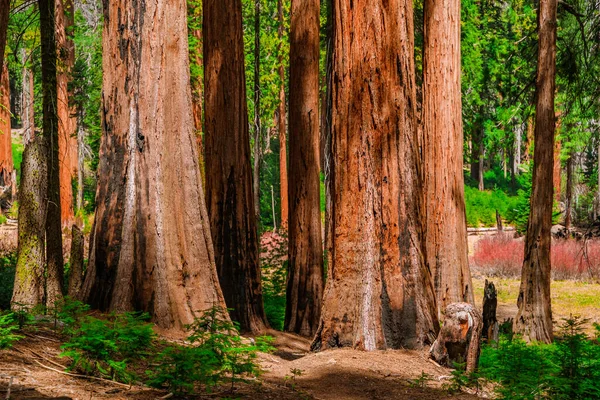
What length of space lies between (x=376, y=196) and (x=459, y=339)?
4.79ft

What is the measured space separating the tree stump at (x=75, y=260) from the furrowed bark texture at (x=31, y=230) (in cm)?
172

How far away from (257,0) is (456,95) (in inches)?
469

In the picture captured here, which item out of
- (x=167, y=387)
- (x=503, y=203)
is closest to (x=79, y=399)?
(x=167, y=387)

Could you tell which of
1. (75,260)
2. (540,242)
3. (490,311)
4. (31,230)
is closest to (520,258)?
(540,242)

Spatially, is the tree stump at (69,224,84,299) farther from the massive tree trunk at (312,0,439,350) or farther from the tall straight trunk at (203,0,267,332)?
the massive tree trunk at (312,0,439,350)

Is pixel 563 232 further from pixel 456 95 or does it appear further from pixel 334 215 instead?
pixel 334 215

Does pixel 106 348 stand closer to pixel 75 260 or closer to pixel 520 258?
pixel 75 260

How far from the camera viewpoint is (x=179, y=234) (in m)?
6.51

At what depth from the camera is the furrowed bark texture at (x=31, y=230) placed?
18.8 feet

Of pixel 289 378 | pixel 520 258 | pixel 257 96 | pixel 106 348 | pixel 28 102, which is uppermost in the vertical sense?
pixel 28 102

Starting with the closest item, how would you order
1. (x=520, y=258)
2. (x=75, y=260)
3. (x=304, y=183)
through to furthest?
(x=75, y=260) → (x=304, y=183) → (x=520, y=258)

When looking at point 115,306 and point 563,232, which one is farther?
point 563,232

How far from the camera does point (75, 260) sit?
7.69m

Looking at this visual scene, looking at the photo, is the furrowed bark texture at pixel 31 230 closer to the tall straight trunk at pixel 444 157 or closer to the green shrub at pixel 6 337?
the green shrub at pixel 6 337
